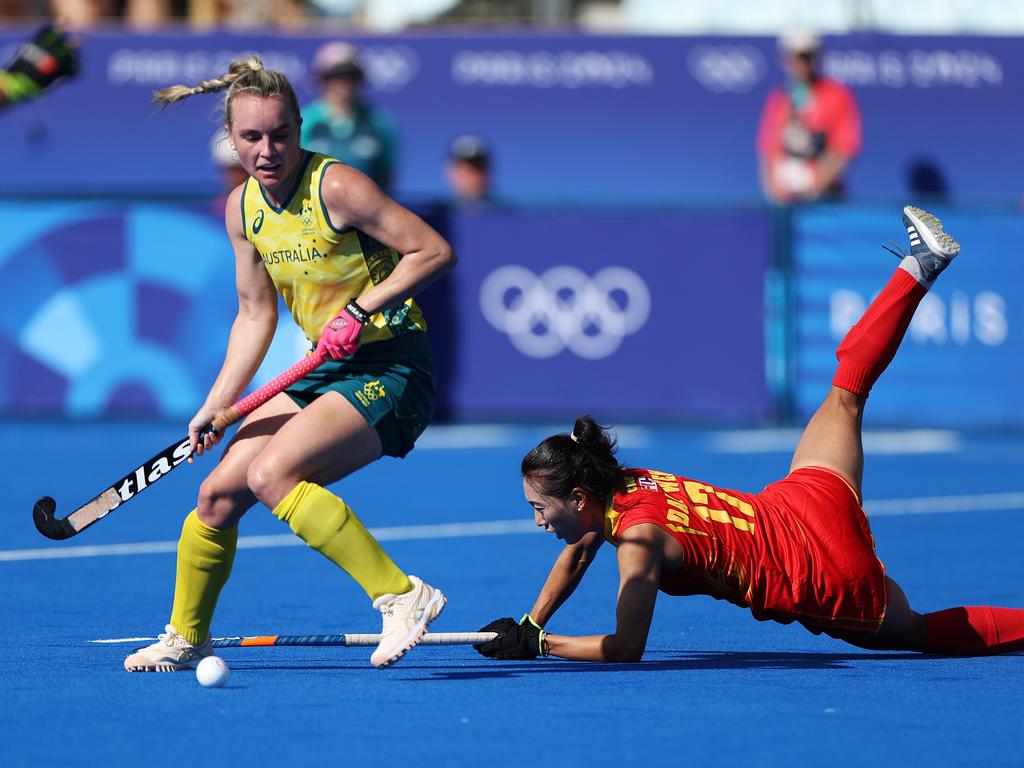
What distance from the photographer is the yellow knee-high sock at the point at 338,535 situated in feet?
18.5

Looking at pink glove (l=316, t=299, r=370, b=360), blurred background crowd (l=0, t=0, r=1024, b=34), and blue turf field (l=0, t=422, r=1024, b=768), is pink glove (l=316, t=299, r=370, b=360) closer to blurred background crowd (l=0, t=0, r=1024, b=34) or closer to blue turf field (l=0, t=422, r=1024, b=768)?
blue turf field (l=0, t=422, r=1024, b=768)

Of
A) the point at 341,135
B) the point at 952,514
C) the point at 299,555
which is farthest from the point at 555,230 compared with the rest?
the point at 299,555

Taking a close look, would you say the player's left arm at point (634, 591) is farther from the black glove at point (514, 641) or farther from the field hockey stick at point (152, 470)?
the field hockey stick at point (152, 470)

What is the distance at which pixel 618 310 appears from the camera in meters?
13.6

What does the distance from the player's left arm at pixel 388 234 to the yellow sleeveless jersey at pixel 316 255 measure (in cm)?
6

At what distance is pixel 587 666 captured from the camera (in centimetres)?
613

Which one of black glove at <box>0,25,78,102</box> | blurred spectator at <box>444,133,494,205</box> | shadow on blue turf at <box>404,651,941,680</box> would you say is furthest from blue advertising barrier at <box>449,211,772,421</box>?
shadow on blue turf at <box>404,651,941,680</box>

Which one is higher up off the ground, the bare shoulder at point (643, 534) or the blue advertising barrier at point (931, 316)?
the blue advertising barrier at point (931, 316)

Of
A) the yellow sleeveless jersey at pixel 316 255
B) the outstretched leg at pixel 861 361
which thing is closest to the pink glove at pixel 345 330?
the yellow sleeveless jersey at pixel 316 255

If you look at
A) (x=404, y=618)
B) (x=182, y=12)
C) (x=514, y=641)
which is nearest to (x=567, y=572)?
(x=514, y=641)

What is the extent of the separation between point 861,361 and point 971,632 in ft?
3.27

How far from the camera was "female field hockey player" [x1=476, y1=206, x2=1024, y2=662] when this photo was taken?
5.88m

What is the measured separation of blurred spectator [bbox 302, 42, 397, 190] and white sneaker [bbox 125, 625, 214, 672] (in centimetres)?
793

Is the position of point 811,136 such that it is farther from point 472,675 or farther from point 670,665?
point 472,675
